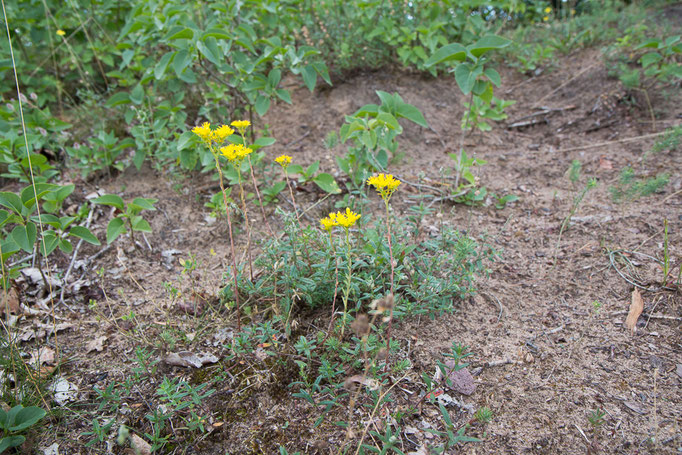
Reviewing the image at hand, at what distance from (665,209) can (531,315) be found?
120 centimetres

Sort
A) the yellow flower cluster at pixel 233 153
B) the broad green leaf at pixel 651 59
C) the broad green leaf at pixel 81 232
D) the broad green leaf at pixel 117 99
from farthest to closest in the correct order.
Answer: the broad green leaf at pixel 651 59, the broad green leaf at pixel 117 99, the broad green leaf at pixel 81 232, the yellow flower cluster at pixel 233 153

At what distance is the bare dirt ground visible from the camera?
1.39 meters

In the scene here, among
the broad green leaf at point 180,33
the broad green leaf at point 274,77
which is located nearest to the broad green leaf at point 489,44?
the broad green leaf at point 274,77

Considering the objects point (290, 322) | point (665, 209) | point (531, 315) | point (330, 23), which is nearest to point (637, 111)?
point (665, 209)

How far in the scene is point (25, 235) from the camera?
1.75 metres

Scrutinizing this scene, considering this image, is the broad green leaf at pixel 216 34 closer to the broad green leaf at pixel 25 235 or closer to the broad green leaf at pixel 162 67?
the broad green leaf at pixel 162 67

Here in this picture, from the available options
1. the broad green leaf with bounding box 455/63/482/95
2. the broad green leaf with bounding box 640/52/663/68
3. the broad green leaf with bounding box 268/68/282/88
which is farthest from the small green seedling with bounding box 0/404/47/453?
the broad green leaf with bounding box 640/52/663/68

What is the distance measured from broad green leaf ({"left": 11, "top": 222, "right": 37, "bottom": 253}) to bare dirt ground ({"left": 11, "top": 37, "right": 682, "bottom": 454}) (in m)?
0.43

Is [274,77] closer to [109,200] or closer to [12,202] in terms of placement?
[109,200]

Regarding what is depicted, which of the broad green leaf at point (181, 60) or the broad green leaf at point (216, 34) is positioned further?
the broad green leaf at point (181, 60)

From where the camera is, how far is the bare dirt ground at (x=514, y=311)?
4.57 ft

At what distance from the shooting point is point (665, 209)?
2283mm

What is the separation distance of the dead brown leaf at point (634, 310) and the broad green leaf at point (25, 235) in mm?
2577

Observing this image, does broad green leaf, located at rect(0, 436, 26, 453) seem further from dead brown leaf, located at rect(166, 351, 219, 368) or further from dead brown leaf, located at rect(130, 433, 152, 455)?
dead brown leaf, located at rect(166, 351, 219, 368)
